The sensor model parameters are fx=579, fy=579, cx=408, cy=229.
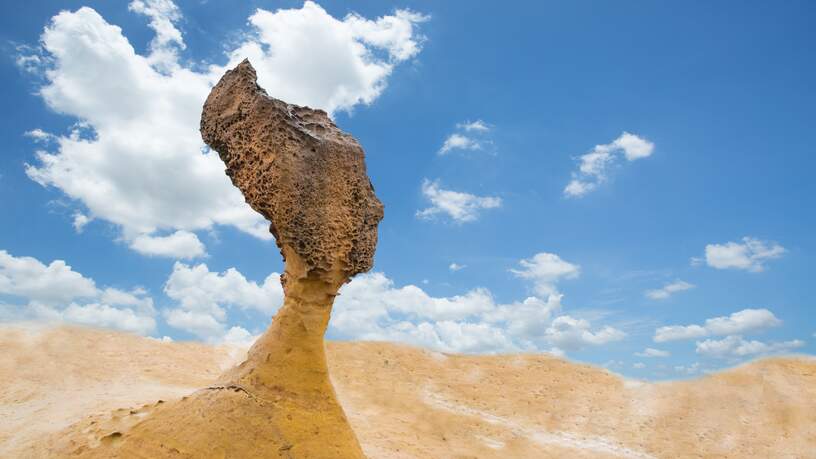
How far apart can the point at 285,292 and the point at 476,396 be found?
12906mm

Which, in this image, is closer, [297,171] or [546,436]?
[297,171]

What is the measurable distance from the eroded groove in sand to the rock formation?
416 inches

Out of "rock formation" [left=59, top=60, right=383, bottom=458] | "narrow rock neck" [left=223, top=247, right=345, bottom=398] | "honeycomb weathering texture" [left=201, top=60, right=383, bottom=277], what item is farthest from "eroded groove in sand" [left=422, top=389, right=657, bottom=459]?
"honeycomb weathering texture" [left=201, top=60, right=383, bottom=277]

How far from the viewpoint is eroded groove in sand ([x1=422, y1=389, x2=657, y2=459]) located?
16672 millimetres

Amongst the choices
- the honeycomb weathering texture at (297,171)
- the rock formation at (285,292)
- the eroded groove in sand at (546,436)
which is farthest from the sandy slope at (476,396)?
the honeycomb weathering texture at (297,171)

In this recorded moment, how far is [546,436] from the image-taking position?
674 inches

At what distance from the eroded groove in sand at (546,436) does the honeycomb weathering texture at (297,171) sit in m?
11.1

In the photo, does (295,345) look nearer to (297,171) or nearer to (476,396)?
(297,171)

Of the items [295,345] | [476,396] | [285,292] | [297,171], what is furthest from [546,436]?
[297,171]

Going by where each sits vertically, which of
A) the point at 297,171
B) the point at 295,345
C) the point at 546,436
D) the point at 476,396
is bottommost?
the point at 546,436

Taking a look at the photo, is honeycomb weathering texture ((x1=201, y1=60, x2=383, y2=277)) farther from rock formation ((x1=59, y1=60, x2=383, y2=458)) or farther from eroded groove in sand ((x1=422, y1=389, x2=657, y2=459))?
eroded groove in sand ((x1=422, y1=389, x2=657, y2=459))

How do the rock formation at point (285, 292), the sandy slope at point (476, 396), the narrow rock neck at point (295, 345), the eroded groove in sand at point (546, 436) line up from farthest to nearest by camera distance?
1. the eroded groove in sand at point (546, 436)
2. the sandy slope at point (476, 396)
3. the narrow rock neck at point (295, 345)
4. the rock formation at point (285, 292)

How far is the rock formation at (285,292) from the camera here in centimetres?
714

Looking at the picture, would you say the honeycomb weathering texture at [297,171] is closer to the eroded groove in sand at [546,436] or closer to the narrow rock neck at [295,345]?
the narrow rock neck at [295,345]
